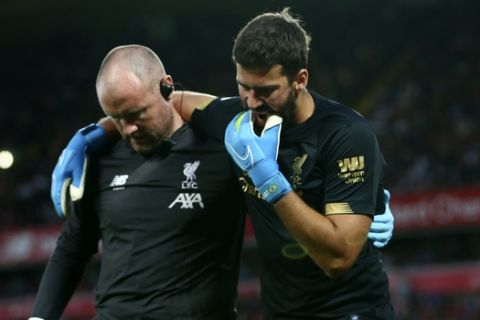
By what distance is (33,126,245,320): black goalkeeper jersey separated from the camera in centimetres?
328

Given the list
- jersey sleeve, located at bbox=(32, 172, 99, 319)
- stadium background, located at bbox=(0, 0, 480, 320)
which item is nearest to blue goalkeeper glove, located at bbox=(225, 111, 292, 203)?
jersey sleeve, located at bbox=(32, 172, 99, 319)

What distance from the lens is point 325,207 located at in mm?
2836

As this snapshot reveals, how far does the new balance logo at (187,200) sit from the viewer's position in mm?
3316

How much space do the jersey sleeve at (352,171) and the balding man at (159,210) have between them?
0.58 meters

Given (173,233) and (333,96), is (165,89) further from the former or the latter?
(333,96)

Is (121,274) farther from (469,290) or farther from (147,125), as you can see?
(469,290)

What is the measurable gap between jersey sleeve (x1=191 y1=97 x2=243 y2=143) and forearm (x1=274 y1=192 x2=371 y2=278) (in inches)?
23.4

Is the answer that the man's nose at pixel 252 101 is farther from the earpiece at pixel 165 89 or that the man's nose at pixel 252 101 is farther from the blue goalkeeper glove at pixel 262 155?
the earpiece at pixel 165 89

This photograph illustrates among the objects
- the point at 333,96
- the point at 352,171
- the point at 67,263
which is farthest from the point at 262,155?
the point at 333,96

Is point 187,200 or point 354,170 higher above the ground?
point 354,170

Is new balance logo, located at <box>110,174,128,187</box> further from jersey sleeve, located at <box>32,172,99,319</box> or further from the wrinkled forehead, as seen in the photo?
the wrinkled forehead

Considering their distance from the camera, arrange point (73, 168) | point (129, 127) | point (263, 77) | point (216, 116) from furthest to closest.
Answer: point (73, 168)
point (216, 116)
point (129, 127)
point (263, 77)

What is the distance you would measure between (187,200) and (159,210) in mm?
112

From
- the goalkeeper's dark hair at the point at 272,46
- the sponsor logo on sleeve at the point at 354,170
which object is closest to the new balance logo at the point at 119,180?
the goalkeeper's dark hair at the point at 272,46
